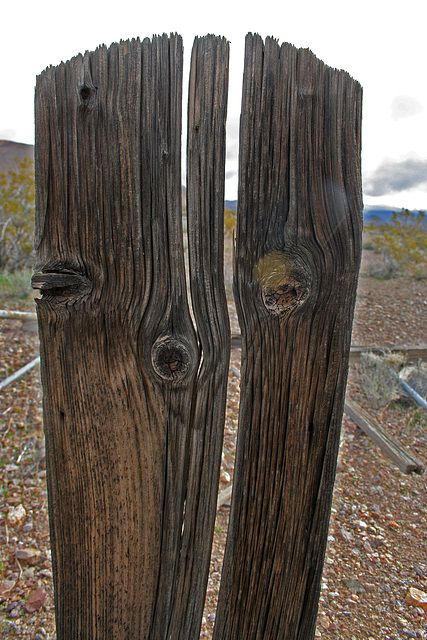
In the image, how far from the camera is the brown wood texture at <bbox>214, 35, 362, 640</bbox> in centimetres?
102

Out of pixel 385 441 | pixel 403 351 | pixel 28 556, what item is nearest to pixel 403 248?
pixel 403 351

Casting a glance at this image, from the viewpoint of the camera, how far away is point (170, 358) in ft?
3.53

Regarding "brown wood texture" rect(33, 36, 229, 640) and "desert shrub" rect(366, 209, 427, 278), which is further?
"desert shrub" rect(366, 209, 427, 278)

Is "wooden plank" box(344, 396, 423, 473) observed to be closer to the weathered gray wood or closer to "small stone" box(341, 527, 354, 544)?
"small stone" box(341, 527, 354, 544)

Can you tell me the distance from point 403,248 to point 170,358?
12.7 metres

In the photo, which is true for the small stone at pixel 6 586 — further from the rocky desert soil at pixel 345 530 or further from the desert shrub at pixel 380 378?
the desert shrub at pixel 380 378

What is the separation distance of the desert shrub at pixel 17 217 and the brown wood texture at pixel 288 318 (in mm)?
8636

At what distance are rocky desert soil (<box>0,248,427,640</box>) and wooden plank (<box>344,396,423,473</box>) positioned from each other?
19 cm

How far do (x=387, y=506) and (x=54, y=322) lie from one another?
10.5 ft

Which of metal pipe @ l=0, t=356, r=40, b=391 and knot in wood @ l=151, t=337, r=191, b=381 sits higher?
knot in wood @ l=151, t=337, r=191, b=381

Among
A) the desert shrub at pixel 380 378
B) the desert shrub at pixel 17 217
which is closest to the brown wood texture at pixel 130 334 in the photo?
the desert shrub at pixel 380 378

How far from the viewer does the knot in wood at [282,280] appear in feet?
3.39

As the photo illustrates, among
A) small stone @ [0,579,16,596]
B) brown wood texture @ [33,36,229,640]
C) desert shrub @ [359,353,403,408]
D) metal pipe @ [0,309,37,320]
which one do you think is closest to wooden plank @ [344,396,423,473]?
desert shrub @ [359,353,403,408]

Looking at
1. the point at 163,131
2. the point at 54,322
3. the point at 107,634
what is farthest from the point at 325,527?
the point at 163,131
